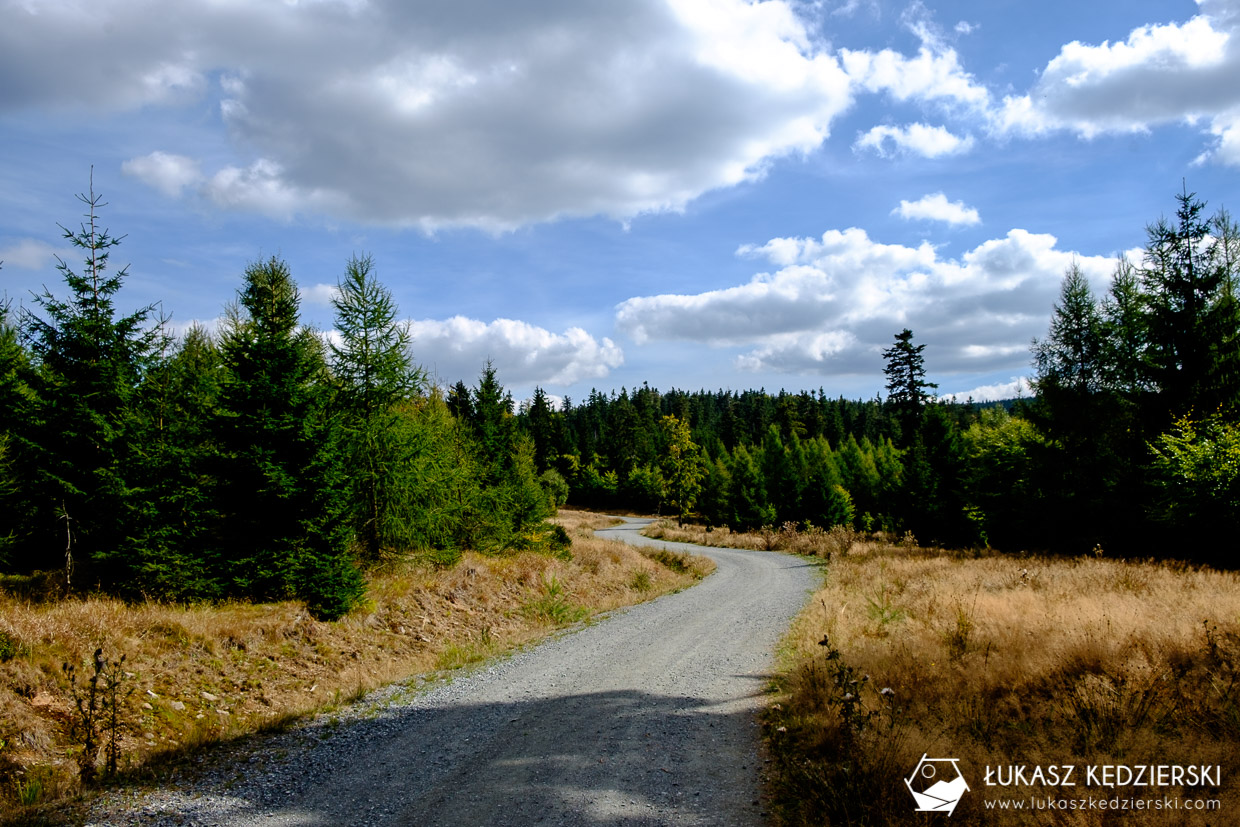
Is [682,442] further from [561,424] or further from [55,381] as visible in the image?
[55,381]

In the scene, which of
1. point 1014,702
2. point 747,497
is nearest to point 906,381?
point 747,497

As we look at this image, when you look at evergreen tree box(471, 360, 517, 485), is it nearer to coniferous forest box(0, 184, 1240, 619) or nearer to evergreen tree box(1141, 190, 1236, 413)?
coniferous forest box(0, 184, 1240, 619)

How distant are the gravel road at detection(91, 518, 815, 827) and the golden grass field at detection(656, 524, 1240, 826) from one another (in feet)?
2.33

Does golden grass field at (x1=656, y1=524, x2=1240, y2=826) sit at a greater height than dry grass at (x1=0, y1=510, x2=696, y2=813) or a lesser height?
greater

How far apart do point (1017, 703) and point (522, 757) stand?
552 centimetres

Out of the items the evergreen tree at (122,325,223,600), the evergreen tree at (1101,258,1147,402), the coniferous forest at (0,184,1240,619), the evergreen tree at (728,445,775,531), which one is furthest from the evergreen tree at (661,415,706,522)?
the evergreen tree at (122,325,223,600)

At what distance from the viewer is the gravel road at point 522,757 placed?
5.59m

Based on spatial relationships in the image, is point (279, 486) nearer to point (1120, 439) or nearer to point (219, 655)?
point (219, 655)

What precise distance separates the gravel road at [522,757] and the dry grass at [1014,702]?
0.74 metres

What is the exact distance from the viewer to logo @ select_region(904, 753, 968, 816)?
183 inches

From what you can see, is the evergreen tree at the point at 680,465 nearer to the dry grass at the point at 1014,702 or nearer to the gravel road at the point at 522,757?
the gravel road at the point at 522,757

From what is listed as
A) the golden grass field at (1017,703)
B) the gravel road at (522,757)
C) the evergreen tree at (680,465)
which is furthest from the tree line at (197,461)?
the evergreen tree at (680,465)

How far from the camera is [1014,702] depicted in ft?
20.7

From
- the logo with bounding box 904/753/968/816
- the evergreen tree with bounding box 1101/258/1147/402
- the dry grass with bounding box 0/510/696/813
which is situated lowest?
the dry grass with bounding box 0/510/696/813
